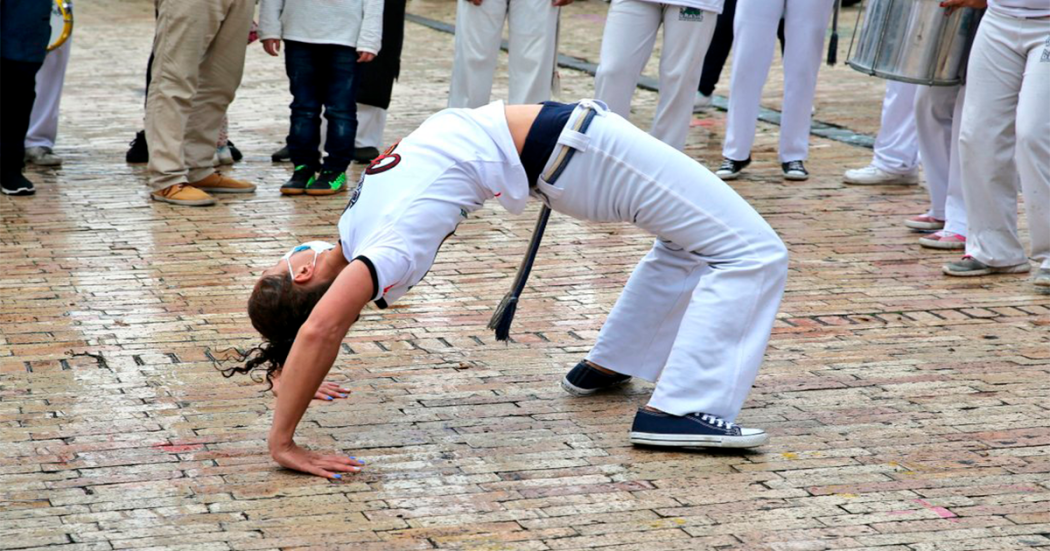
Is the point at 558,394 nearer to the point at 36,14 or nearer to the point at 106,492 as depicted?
the point at 106,492

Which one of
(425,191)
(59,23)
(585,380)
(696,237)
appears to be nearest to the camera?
(425,191)

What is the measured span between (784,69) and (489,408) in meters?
4.40

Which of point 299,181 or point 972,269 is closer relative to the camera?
point 972,269

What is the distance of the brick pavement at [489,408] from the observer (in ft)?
12.4

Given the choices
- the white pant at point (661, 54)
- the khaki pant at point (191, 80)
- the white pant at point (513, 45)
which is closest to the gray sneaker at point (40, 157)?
the khaki pant at point (191, 80)

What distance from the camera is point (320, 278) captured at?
4.15 meters

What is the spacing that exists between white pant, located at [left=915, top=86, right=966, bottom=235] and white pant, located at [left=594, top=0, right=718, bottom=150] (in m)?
1.34

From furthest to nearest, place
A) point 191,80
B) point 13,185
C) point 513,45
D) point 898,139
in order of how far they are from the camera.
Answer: point 513,45, point 898,139, point 13,185, point 191,80

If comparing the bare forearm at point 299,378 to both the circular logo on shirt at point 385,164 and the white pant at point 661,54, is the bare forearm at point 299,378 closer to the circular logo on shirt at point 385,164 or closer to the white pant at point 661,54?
the circular logo on shirt at point 385,164

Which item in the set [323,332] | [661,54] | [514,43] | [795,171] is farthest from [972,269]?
[323,332]

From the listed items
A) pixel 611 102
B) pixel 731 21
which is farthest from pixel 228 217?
pixel 731 21

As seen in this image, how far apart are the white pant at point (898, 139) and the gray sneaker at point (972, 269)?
6.07 ft

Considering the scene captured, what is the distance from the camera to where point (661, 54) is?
7910 millimetres

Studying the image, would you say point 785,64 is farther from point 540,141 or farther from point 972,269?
point 540,141
